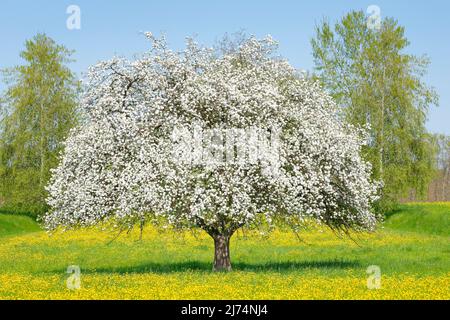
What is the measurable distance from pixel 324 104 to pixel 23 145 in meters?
52.8

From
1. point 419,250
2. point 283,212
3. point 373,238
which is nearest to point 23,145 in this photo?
point 373,238

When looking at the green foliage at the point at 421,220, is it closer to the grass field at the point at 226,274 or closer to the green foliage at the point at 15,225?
the grass field at the point at 226,274

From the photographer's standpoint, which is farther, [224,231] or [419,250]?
[419,250]

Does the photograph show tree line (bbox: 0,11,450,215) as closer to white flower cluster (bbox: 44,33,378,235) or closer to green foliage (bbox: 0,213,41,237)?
green foliage (bbox: 0,213,41,237)

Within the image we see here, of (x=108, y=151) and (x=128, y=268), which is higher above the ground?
(x=108, y=151)

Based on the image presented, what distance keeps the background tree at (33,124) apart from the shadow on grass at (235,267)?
42009 millimetres

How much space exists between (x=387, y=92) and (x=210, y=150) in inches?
1956

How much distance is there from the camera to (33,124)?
246ft

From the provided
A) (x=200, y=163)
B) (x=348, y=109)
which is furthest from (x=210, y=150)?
(x=348, y=109)

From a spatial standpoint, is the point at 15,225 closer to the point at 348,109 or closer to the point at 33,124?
the point at 33,124

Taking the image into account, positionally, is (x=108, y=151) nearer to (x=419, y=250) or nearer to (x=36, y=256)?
(x=36, y=256)

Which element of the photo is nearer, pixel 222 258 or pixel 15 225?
pixel 222 258

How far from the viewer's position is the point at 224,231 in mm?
27766

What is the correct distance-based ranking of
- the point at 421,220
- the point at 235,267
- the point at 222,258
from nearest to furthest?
the point at 222,258
the point at 235,267
the point at 421,220
